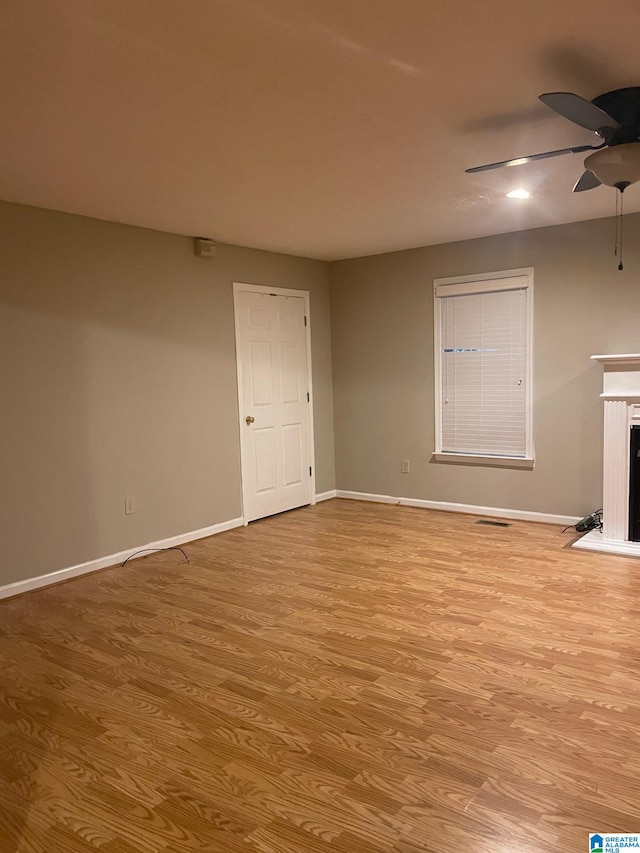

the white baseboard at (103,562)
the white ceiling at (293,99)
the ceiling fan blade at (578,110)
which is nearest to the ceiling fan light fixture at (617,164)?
the ceiling fan blade at (578,110)

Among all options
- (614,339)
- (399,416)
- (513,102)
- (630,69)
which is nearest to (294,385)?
(399,416)

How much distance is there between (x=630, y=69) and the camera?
7.57 ft

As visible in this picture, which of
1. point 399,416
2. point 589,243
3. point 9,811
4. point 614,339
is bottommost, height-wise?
point 9,811

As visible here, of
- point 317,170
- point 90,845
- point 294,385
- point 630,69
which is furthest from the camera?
point 294,385

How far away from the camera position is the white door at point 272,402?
18.2 feet

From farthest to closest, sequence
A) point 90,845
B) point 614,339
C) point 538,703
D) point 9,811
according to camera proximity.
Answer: point 614,339 < point 538,703 < point 9,811 < point 90,845

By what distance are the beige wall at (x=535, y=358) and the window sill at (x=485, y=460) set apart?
0.16 ft

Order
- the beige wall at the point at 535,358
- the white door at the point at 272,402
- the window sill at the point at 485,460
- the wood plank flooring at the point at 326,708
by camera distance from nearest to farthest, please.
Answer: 1. the wood plank flooring at the point at 326,708
2. the beige wall at the point at 535,358
3. the window sill at the point at 485,460
4. the white door at the point at 272,402

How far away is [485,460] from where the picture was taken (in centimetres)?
557

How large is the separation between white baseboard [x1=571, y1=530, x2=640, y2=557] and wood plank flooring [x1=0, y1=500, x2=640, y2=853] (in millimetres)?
112

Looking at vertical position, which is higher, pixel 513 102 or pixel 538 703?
pixel 513 102

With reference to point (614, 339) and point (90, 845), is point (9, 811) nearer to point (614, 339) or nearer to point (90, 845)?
point (90, 845)

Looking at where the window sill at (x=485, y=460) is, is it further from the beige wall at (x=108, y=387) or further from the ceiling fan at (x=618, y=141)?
the ceiling fan at (x=618, y=141)

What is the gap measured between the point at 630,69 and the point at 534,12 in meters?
0.62
